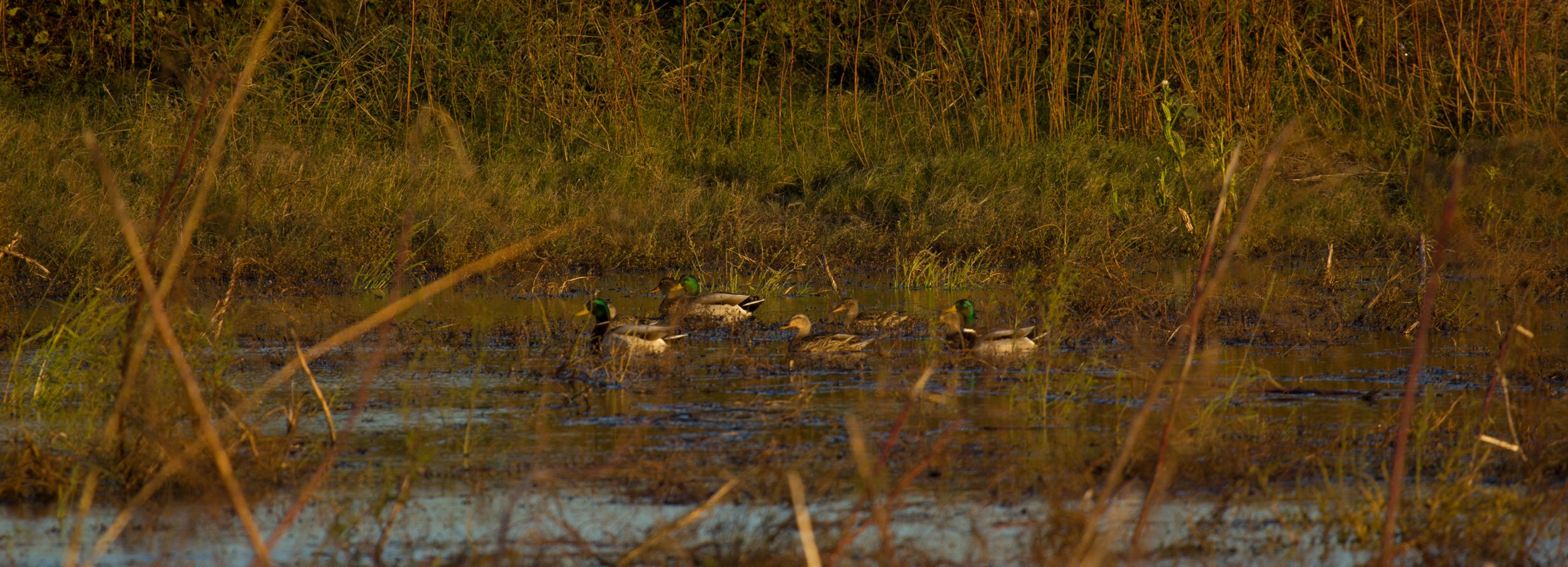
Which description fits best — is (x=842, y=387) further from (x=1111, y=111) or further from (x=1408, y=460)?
(x=1111, y=111)

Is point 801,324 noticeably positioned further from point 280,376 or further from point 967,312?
point 280,376

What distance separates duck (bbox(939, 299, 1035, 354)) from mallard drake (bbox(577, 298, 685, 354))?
1368 millimetres

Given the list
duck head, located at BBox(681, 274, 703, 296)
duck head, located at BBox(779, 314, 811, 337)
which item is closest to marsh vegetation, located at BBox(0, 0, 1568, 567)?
duck head, located at BBox(779, 314, 811, 337)

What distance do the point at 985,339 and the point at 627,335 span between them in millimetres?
1664

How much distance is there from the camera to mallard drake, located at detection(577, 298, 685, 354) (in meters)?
7.40

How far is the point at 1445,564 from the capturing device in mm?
4062

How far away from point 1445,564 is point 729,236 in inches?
325

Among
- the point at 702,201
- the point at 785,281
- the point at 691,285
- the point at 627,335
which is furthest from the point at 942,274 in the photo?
the point at 627,335

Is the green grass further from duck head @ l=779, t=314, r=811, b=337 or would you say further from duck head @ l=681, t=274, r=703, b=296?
duck head @ l=779, t=314, r=811, b=337

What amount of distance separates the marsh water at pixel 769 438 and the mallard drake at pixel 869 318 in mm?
96

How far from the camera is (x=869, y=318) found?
28.4 ft

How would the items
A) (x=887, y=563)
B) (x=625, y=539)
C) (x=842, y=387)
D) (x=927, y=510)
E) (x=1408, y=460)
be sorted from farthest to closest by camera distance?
(x=842, y=387) → (x=1408, y=460) → (x=927, y=510) → (x=625, y=539) → (x=887, y=563)

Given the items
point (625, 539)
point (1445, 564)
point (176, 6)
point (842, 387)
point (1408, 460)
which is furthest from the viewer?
point (176, 6)

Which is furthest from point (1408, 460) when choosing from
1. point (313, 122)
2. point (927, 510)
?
point (313, 122)
